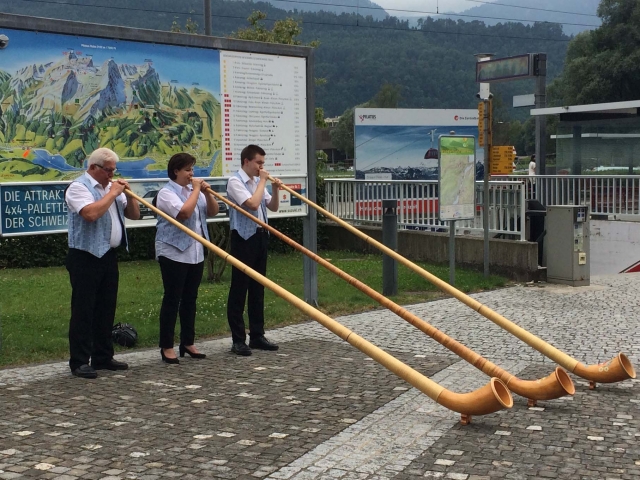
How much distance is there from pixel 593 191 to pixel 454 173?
6.67 m

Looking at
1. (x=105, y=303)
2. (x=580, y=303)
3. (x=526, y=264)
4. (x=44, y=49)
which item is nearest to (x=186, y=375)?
(x=105, y=303)

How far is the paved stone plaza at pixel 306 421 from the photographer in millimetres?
4969

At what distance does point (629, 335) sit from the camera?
911cm

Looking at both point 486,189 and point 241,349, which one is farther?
point 486,189

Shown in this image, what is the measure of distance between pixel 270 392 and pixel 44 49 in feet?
12.1

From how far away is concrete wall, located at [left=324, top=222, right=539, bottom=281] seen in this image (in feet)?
43.8

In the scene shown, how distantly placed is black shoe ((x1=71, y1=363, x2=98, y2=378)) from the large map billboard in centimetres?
1625

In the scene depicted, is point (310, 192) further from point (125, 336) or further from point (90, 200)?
point (90, 200)

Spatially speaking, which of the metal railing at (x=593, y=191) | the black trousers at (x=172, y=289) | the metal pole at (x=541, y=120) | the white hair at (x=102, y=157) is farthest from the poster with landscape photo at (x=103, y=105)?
the metal pole at (x=541, y=120)

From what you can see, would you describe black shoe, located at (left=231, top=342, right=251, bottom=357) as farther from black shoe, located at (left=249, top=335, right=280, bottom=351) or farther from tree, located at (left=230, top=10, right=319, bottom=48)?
tree, located at (left=230, top=10, right=319, bottom=48)

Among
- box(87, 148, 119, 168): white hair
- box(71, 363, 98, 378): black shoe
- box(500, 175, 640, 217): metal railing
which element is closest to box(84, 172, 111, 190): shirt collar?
box(87, 148, 119, 168): white hair

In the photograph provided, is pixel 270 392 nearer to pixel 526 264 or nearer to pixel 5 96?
pixel 5 96

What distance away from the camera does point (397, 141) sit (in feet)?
77.4

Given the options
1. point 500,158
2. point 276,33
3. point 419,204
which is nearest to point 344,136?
point 276,33
